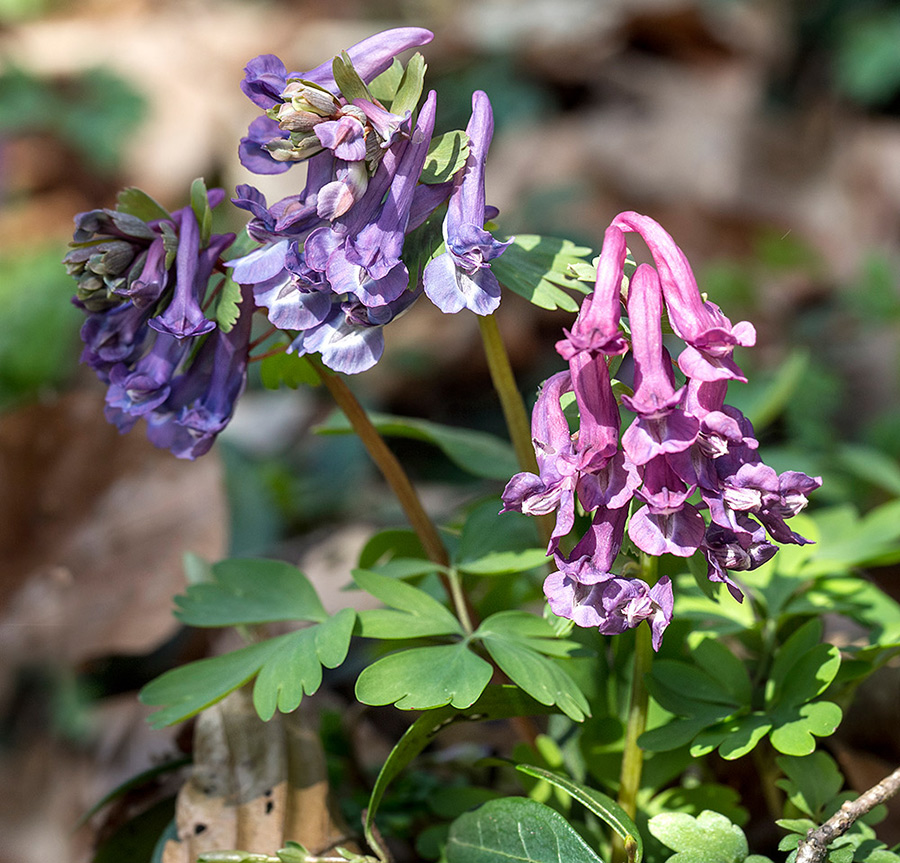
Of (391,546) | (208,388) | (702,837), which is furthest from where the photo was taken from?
(391,546)

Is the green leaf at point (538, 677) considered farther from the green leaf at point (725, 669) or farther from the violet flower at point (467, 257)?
the violet flower at point (467, 257)

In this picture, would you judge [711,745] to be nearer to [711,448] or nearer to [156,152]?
[711,448]

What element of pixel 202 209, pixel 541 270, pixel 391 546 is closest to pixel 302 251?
pixel 202 209

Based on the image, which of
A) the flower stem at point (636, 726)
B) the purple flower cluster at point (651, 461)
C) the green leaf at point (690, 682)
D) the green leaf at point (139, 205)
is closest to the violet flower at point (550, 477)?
the purple flower cluster at point (651, 461)

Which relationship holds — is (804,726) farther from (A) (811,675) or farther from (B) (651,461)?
(B) (651,461)

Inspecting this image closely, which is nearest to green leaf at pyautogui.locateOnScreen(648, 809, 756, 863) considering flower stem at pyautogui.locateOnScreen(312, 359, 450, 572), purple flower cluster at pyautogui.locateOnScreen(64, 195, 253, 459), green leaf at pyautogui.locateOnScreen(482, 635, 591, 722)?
green leaf at pyautogui.locateOnScreen(482, 635, 591, 722)

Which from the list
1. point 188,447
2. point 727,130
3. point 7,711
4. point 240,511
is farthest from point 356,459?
point 727,130

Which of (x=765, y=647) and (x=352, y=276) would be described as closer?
(x=352, y=276)

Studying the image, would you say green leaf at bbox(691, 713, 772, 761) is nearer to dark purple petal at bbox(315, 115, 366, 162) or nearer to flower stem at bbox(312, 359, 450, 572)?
flower stem at bbox(312, 359, 450, 572)
